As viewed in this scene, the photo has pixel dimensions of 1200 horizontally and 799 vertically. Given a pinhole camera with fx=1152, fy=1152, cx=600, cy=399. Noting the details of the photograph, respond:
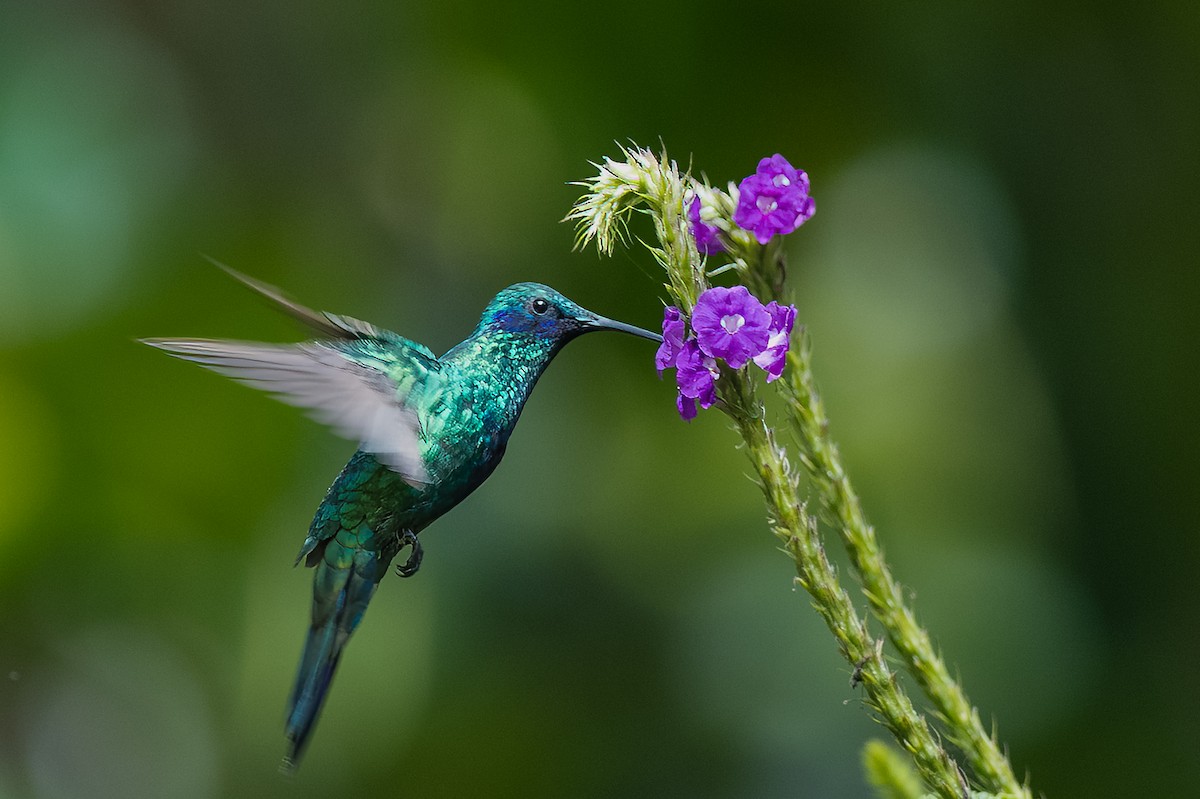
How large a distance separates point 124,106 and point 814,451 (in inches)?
139

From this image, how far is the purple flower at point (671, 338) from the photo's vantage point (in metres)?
1.74

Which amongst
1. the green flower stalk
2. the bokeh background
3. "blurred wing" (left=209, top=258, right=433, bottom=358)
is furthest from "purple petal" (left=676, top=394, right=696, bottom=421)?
the bokeh background

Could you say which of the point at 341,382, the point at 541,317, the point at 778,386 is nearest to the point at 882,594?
the point at 778,386

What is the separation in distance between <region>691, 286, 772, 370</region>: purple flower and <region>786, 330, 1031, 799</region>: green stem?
251 millimetres

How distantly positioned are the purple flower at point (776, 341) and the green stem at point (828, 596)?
8cm

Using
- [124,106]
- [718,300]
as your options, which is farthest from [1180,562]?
[124,106]

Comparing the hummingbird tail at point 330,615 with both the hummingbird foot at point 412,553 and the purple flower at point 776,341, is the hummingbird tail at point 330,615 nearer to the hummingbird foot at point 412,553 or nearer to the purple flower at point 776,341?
the hummingbird foot at point 412,553

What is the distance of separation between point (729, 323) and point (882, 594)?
0.50 meters

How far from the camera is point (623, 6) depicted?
400 centimetres

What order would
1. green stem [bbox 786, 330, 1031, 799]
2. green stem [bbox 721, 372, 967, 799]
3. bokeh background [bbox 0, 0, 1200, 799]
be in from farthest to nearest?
A: 1. bokeh background [bbox 0, 0, 1200, 799]
2. green stem [bbox 786, 330, 1031, 799]
3. green stem [bbox 721, 372, 967, 799]

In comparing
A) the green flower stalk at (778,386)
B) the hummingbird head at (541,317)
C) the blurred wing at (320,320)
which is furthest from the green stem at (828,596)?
the blurred wing at (320,320)

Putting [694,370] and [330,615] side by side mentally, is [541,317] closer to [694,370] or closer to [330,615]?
[694,370]

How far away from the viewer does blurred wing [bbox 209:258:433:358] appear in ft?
5.89

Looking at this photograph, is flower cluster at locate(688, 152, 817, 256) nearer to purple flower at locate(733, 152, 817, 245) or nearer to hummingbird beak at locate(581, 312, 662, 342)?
purple flower at locate(733, 152, 817, 245)
